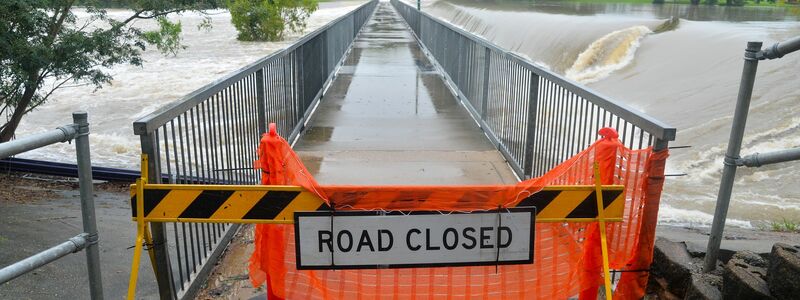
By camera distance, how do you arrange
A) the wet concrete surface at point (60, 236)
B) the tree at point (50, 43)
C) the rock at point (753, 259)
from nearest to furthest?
the rock at point (753, 259)
the wet concrete surface at point (60, 236)
the tree at point (50, 43)

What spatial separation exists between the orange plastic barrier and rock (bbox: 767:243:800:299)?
0.59m

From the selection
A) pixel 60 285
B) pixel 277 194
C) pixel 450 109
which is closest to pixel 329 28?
pixel 450 109

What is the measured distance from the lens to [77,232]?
8195 mm

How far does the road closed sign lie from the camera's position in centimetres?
321

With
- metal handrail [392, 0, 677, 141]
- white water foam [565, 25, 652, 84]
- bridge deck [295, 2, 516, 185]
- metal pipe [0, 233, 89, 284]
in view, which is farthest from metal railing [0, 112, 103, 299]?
white water foam [565, 25, 652, 84]

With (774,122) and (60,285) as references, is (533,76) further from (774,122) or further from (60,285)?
(774,122)

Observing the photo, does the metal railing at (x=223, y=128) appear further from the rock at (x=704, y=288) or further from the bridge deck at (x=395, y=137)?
the rock at (x=704, y=288)

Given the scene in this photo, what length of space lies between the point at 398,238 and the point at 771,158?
76.8 inches

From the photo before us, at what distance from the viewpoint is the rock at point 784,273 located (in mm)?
3150

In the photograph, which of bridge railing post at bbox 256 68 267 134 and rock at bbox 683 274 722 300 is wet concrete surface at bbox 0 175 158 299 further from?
rock at bbox 683 274 722 300

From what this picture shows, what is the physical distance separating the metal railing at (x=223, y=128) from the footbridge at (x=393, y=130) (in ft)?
0.05

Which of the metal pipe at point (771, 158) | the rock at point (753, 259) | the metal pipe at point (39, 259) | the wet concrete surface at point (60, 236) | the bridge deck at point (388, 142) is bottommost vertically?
the wet concrete surface at point (60, 236)

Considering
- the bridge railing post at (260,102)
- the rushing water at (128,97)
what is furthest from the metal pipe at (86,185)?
the rushing water at (128,97)

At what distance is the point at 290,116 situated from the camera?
758 centimetres
